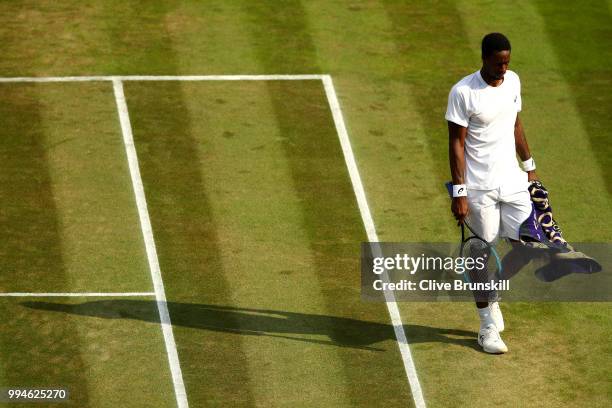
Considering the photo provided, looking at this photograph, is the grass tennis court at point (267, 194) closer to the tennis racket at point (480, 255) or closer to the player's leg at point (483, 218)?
the tennis racket at point (480, 255)

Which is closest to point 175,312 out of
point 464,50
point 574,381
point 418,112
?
point 574,381

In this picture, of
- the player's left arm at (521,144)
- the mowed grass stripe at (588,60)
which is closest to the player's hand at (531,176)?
the player's left arm at (521,144)

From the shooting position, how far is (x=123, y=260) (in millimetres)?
14852

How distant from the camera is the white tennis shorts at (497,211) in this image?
13.0 metres

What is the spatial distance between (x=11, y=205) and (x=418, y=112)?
4991 mm

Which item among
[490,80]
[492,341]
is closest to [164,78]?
[490,80]

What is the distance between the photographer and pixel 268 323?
45.6 feet

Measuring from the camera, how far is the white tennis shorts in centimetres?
1296

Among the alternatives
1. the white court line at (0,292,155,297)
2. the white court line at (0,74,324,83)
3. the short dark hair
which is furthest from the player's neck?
the white court line at (0,74,324,83)

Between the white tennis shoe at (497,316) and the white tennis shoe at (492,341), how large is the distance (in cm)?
14

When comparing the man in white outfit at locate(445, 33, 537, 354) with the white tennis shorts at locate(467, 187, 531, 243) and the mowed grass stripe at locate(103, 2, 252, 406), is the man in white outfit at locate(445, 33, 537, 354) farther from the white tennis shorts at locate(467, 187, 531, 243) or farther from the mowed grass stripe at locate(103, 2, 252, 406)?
the mowed grass stripe at locate(103, 2, 252, 406)

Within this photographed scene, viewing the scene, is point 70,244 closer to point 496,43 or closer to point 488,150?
point 488,150

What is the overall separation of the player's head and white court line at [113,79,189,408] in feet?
12.5

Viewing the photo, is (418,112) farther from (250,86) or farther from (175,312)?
(175,312)
